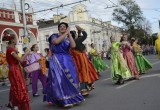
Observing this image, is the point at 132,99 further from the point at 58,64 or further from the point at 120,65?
the point at 120,65

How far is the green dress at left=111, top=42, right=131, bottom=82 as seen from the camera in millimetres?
11281

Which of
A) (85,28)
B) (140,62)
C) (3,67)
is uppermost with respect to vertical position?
(85,28)

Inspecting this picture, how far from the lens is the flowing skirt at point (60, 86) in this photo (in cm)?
770

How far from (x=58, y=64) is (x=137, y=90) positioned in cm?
278

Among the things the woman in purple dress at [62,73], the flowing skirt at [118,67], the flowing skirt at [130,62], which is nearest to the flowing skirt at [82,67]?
the woman in purple dress at [62,73]

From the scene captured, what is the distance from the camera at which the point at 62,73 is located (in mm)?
7773

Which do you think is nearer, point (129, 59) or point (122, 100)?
point (122, 100)

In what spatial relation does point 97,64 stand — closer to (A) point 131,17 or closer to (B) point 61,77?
(B) point 61,77

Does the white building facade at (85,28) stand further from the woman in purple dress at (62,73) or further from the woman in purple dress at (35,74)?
the woman in purple dress at (62,73)

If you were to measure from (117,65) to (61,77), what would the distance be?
3.96 metres

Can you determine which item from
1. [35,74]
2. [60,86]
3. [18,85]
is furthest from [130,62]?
[18,85]

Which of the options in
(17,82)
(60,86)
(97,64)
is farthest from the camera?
(97,64)

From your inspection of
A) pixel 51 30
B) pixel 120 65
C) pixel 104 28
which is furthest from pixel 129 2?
pixel 120 65

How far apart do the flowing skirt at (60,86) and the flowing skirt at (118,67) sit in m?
3.56
